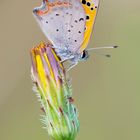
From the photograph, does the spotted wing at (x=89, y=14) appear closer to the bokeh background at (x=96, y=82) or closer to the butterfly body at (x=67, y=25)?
the butterfly body at (x=67, y=25)

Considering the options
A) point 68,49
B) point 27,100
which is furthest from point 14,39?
point 68,49

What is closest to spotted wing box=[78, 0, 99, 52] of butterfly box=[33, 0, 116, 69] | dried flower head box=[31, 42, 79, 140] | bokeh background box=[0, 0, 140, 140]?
butterfly box=[33, 0, 116, 69]

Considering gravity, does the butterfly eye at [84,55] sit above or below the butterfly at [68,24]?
below

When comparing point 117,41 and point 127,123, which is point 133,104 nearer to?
point 127,123

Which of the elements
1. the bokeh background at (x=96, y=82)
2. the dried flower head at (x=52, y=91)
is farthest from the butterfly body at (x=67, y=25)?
the bokeh background at (x=96, y=82)

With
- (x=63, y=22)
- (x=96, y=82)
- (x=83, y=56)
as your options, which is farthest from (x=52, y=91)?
(x=96, y=82)

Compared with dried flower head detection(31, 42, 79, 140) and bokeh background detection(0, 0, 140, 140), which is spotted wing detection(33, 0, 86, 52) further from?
bokeh background detection(0, 0, 140, 140)
